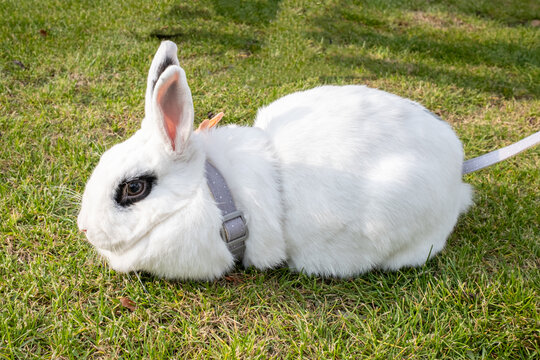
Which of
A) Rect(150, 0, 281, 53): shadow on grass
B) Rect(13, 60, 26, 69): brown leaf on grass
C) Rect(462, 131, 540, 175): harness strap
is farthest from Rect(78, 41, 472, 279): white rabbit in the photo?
Rect(150, 0, 281, 53): shadow on grass

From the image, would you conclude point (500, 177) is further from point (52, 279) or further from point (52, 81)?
point (52, 81)

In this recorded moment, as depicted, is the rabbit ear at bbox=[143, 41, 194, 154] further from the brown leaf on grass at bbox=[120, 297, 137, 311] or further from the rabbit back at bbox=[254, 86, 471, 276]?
the brown leaf on grass at bbox=[120, 297, 137, 311]

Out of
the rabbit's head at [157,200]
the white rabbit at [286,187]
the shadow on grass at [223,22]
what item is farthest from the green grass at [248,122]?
the rabbit's head at [157,200]

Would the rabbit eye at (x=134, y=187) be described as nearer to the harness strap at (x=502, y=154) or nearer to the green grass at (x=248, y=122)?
the green grass at (x=248, y=122)

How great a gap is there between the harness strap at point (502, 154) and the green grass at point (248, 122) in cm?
45

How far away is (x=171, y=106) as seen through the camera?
2062 millimetres

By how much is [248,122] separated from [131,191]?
179 centimetres

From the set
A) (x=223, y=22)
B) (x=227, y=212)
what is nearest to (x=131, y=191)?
(x=227, y=212)

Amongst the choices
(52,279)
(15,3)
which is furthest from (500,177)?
(15,3)

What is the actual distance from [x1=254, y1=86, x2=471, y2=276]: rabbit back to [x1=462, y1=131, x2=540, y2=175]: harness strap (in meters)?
0.17

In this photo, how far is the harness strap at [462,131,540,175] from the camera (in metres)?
2.46

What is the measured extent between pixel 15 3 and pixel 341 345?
17.6 ft

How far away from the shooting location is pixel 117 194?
2.10m

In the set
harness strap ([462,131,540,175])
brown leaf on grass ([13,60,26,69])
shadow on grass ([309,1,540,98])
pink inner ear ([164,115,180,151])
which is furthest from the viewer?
shadow on grass ([309,1,540,98])
